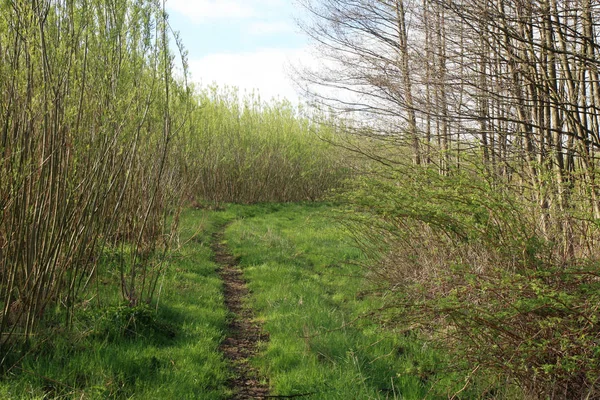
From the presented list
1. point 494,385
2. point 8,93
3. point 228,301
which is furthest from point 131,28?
point 494,385

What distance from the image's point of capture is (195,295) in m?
5.91

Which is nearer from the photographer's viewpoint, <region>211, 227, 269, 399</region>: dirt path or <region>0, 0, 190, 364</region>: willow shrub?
<region>0, 0, 190, 364</region>: willow shrub

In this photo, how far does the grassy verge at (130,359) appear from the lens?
3248mm

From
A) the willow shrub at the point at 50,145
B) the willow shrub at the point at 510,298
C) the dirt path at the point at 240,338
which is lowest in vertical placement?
the dirt path at the point at 240,338

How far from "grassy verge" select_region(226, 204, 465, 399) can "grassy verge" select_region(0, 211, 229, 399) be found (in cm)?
57

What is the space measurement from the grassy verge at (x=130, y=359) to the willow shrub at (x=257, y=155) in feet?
33.9

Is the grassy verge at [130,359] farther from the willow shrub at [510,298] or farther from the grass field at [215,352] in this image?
the willow shrub at [510,298]

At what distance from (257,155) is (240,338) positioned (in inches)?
505

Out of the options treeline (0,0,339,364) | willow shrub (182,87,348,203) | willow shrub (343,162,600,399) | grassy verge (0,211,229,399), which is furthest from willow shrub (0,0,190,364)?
willow shrub (182,87,348,203)

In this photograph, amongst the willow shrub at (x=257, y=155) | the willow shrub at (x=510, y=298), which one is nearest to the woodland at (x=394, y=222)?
the willow shrub at (x=510, y=298)

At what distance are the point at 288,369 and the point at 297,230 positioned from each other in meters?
7.48

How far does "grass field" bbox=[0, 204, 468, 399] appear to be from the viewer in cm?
342

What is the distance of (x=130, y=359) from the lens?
12.4 ft

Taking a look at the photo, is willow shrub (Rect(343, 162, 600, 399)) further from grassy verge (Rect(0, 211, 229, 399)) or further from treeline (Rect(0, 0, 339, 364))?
treeline (Rect(0, 0, 339, 364))
